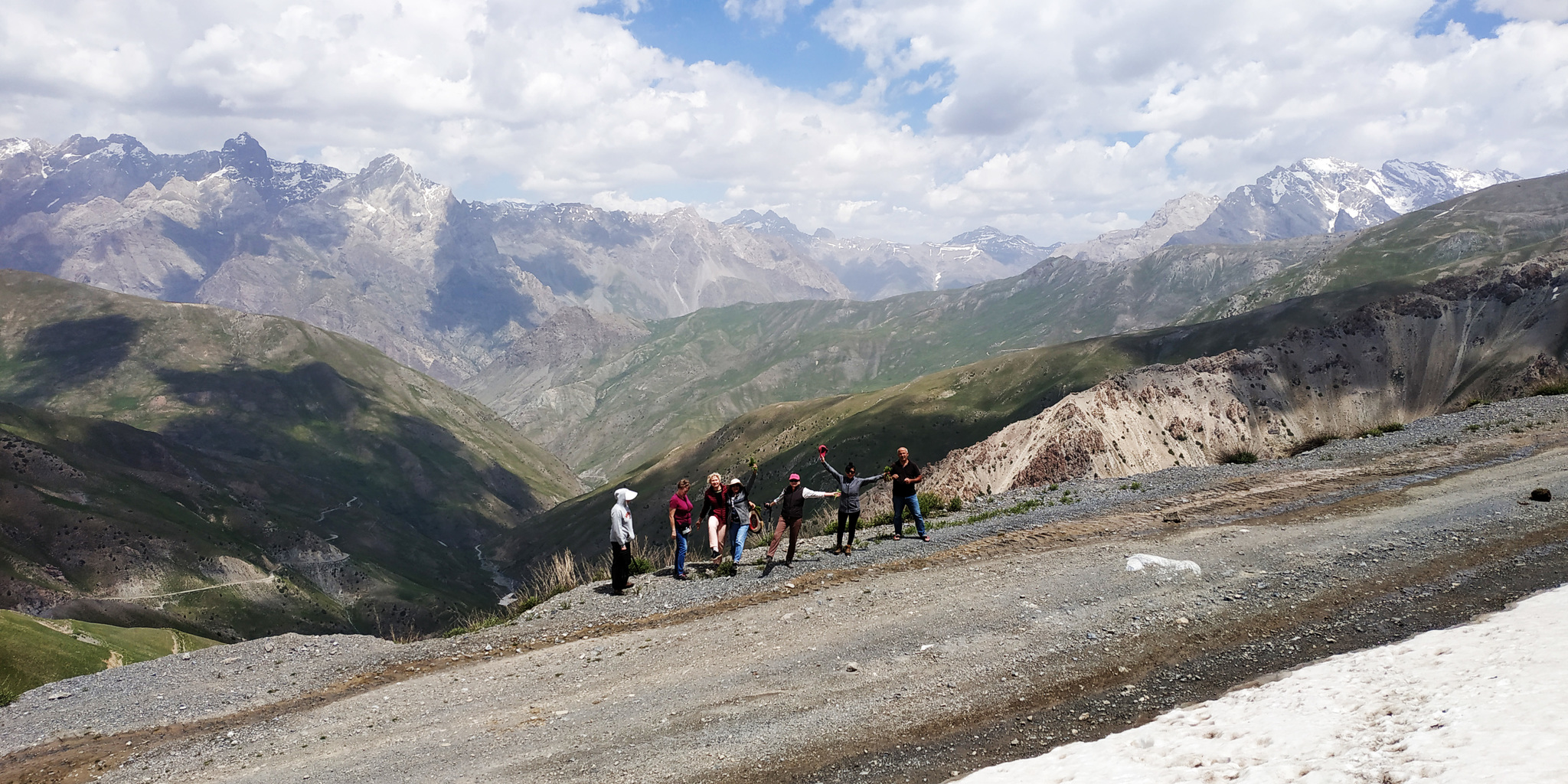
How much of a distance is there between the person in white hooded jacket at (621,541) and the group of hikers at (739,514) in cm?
2

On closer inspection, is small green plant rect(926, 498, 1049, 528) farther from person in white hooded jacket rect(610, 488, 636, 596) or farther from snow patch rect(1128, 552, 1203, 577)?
person in white hooded jacket rect(610, 488, 636, 596)

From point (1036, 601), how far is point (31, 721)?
19.2 meters

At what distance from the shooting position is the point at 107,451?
446ft

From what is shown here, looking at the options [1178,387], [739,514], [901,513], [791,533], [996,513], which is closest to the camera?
[791,533]

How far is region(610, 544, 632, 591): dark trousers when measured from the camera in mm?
18297

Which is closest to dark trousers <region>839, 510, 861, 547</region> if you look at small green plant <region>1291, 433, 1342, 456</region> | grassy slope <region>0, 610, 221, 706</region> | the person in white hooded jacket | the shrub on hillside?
the person in white hooded jacket

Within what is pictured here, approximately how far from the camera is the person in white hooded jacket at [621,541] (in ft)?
58.9

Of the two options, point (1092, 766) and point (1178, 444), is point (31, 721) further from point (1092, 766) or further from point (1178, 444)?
point (1178, 444)

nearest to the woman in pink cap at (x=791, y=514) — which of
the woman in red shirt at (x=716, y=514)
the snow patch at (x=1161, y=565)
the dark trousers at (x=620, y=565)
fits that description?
the woman in red shirt at (x=716, y=514)

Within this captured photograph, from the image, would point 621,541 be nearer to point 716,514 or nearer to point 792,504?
point 716,514

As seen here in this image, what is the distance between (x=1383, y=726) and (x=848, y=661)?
7.39 m

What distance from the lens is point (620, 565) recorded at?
60.1ft

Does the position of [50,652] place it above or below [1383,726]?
below

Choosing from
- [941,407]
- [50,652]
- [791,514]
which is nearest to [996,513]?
[791,514]
